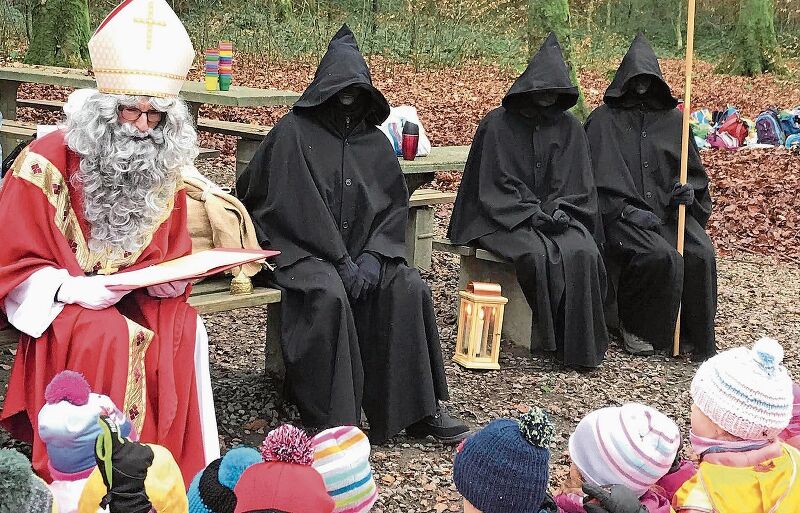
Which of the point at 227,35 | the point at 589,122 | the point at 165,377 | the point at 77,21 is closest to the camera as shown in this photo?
the point at 165,377

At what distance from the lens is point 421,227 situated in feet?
26.3

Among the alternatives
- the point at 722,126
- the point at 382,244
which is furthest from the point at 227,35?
the point at 382,244

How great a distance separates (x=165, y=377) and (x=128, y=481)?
153 cm

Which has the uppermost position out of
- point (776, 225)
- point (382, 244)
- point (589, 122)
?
point (589, 122)

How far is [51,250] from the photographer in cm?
402

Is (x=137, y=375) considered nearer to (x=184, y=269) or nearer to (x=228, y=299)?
(x=184, y=269)

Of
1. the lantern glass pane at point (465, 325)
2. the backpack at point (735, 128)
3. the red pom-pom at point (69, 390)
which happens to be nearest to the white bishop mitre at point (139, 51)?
the red pom-pom at point (69, 390)

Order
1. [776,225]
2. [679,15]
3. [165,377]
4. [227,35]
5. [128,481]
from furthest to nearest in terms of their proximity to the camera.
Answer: [679,15] → [227,35] → [776,225] → [165,377] → [128,481]

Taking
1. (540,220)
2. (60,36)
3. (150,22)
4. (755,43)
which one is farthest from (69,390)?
(755,43)

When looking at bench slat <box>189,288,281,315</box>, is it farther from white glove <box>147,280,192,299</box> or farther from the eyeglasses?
the eyeglasses

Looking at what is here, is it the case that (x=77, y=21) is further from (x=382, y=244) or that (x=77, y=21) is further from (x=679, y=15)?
(x=679, y=15)

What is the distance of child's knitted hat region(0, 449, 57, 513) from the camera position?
185 centimetres

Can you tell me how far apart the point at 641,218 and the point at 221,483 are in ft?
15.4

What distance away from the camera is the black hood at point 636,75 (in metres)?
6.81
